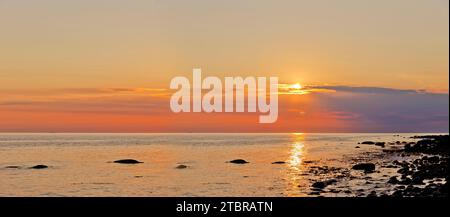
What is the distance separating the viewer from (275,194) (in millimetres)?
34875

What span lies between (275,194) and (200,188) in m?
6.98

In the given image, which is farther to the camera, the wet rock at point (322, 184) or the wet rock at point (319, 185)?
the wet rock at point (322, 184)

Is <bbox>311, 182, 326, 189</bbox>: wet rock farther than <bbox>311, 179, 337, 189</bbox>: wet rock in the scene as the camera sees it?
No

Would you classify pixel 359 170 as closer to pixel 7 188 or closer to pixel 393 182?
pixel 393 182
